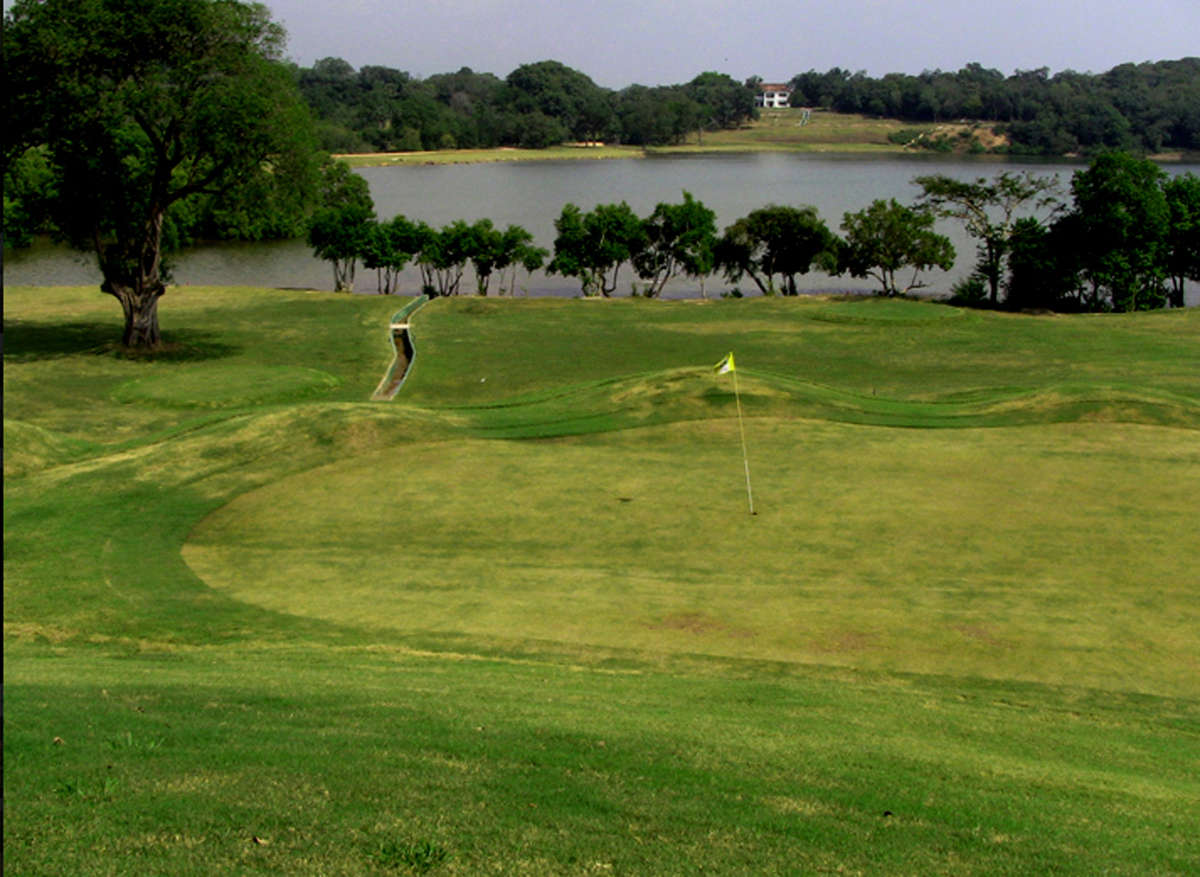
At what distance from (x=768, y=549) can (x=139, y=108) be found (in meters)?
35.9

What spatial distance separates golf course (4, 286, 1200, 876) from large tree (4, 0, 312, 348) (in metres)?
11.1

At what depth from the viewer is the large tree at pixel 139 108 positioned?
46.1m

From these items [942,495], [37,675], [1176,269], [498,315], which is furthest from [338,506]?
[1176,269]

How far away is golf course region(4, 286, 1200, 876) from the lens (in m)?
10.5

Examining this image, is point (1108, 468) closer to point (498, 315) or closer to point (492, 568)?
point (492, 568)

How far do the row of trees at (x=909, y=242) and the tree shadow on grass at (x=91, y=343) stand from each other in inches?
848

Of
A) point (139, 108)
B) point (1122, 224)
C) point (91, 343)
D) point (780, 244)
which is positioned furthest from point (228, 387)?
point (1122, 224)

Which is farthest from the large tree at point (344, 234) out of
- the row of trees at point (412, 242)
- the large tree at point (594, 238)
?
the large tree at point (594, 238)

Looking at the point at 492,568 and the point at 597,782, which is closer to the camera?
the point at 597,782

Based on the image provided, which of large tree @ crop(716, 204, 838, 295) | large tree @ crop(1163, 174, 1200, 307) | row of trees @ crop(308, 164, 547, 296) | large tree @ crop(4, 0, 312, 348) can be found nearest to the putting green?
large tree @ crop(4, 0, 312, 348)

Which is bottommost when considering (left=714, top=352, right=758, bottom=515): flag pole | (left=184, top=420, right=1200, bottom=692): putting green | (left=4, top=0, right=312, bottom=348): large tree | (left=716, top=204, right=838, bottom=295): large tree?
(left=184, top=420, right=1200, bottom=692): putting green

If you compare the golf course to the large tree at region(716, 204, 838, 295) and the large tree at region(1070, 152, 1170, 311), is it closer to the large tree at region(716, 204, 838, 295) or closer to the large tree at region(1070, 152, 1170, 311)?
the large tree at region(1070, 152, 1170, 311)

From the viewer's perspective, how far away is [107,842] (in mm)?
9625

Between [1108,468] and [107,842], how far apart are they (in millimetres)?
24241
